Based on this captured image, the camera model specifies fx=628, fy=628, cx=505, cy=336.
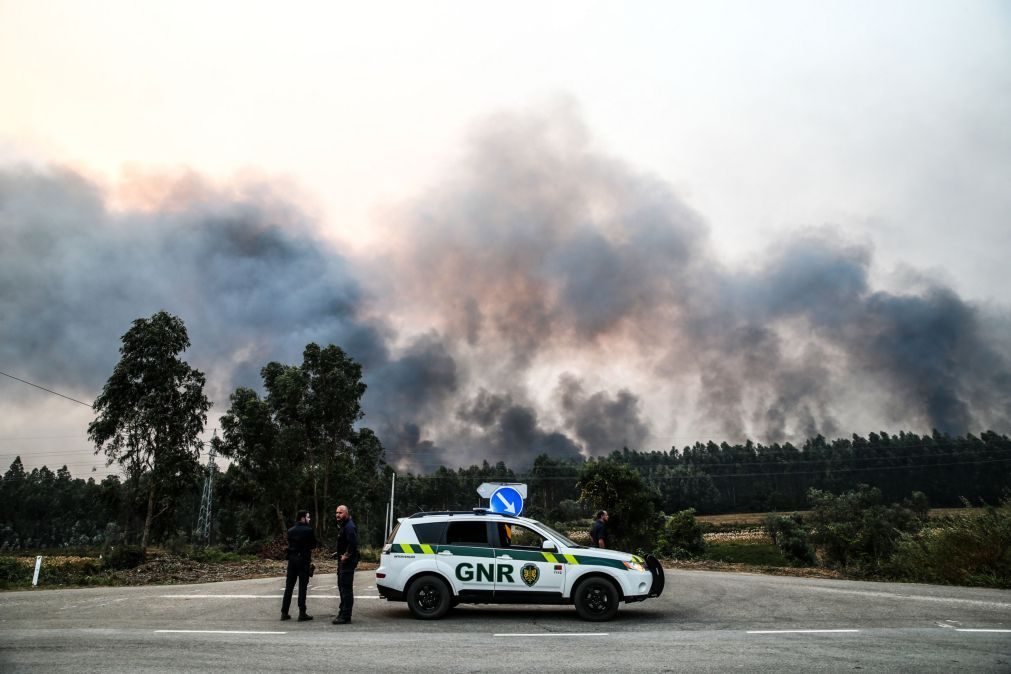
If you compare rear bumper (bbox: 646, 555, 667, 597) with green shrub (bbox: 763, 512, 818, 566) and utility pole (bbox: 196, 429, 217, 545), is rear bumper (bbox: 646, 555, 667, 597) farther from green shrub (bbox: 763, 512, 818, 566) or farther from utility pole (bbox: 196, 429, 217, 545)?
green shrub (bbox: 763, 512, 818, 566)

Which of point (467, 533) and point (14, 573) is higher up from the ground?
point (467, 533)

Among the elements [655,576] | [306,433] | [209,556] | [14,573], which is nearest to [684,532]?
[306,433]

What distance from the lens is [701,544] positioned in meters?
64.6

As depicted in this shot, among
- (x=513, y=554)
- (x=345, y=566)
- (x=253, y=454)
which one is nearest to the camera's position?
(x=345, y=566)

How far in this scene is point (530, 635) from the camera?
9.73 m

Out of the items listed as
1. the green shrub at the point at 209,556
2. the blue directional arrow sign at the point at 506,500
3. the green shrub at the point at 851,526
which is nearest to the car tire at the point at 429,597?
the blue directional arrow sign at the point at 506,500

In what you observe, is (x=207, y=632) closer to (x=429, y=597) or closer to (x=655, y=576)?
(x=429, y=597)

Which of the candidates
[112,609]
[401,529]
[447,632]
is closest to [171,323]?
[112,609]

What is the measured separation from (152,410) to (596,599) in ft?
96.5

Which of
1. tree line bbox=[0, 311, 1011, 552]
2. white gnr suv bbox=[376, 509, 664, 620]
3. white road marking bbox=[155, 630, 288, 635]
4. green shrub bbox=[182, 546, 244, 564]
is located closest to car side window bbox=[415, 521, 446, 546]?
white gnr suv bbox=[376, 509, 664, 620]

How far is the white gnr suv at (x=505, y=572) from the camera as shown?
11.3 meters

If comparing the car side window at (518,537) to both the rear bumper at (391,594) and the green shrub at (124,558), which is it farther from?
the green shrub at (124,558)

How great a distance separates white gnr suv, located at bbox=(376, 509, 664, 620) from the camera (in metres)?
11.3

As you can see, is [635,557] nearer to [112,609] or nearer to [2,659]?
[2,659]
